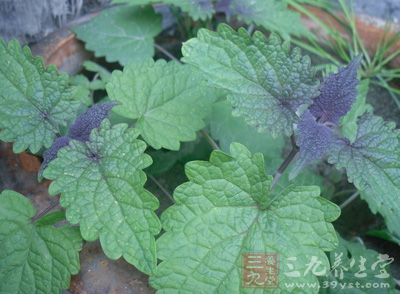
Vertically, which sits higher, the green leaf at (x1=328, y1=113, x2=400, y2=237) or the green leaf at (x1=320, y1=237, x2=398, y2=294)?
the green leaf at (x1=328, y1=113, x2=400, y2=237)

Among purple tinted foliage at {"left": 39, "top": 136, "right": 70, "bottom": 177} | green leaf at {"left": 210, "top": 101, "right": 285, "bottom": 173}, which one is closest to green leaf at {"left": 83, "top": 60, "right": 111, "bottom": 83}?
green leaf at {"left": 210, "top": 101, "right": 285, "bottom": 173}

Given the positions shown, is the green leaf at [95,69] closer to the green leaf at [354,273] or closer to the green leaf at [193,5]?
the green leaf at [193,5]

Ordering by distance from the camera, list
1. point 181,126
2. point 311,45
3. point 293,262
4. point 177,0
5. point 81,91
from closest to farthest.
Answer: point 293,262
point 181,126
point 81,91
point 177,0
point 311,45

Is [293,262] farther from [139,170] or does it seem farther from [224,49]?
[224,49]

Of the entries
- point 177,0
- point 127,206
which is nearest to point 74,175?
point 127,206

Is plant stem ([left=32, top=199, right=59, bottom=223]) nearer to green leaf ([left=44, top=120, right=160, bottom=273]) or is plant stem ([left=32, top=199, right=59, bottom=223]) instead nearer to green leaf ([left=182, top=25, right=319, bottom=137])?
green leaf ([left=44, top=120, right=160, bottom=273])

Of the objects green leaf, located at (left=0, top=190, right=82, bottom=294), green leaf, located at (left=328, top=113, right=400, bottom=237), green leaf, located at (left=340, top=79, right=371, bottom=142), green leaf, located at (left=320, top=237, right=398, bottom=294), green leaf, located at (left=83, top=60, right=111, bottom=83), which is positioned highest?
green leaf, located at (left=328, top=113, right=400, bottom=237)
